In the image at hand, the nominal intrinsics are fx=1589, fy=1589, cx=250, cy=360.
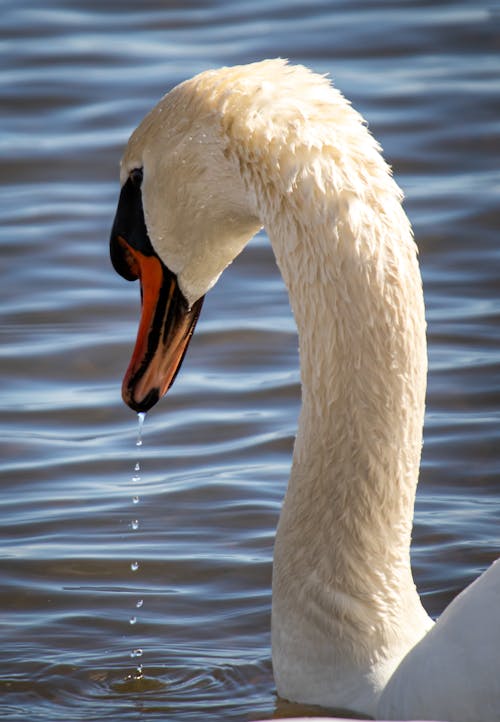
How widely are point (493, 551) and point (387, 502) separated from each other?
128 cm

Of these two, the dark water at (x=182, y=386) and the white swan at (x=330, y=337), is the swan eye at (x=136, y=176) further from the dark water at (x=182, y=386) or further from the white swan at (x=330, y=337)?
the dark water at (x=182, y=386)

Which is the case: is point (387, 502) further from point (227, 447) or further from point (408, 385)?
point (227, 447)

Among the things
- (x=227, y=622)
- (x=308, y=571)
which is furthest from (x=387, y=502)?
(x=227, y=622)

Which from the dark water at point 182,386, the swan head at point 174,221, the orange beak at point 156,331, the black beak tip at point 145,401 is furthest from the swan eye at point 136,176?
the dark water at point 182,386

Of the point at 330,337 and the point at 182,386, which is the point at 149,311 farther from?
the point at 182,386

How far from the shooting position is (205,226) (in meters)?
3.68

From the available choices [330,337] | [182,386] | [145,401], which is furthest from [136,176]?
[182,386]

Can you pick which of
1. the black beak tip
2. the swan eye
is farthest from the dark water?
→ the swan eye

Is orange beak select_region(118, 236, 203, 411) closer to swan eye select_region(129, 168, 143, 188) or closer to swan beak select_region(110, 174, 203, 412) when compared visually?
swan beak select_region(110, 174, 203, 412)

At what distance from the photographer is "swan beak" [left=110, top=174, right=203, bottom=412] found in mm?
3848

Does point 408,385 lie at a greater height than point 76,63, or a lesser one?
lesser

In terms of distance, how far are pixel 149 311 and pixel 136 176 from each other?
0.37m

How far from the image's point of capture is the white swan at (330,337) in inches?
129

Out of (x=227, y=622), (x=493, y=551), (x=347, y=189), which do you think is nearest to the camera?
(x=347, y=189)
